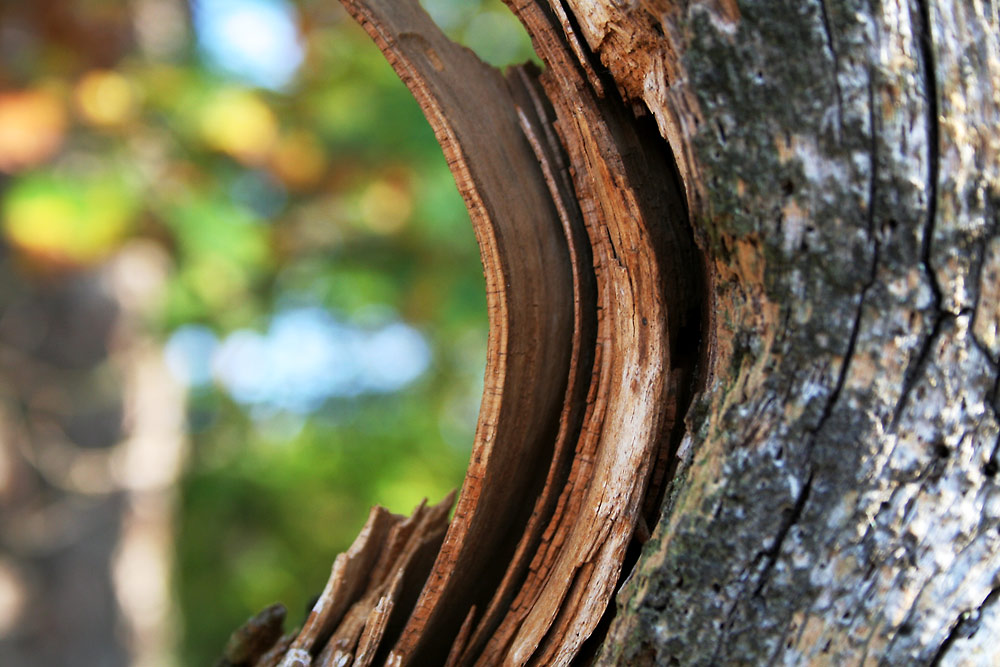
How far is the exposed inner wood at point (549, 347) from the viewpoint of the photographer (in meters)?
0.72

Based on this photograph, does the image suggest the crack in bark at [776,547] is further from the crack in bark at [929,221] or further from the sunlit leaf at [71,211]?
the sunlit leaf at [71,211]

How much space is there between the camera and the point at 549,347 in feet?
2.57

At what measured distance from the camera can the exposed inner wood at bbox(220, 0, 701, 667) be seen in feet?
2.38

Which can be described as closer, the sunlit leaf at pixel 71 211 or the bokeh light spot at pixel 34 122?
the sunlit leaf at pixel 71 211

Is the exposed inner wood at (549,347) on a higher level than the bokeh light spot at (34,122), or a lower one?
lower

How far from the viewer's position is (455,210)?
3.01 metres

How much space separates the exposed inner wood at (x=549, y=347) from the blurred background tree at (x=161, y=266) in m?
2.18

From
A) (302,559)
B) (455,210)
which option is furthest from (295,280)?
(302,559)

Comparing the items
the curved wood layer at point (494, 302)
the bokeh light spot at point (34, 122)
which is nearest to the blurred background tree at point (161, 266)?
the bokeh light spot at point (34, 122)

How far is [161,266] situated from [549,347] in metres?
3.02

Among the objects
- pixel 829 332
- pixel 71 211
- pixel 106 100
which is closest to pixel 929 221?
pixel 829 332

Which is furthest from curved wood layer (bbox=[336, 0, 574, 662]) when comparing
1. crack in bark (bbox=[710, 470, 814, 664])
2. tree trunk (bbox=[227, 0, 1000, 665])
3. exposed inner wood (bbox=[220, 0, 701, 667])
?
crack in bark (bbox=[710, 470, 814, 664])

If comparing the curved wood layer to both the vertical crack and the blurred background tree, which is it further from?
the blurred background tree

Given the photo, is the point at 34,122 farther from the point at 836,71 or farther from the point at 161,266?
the point at 836,71
